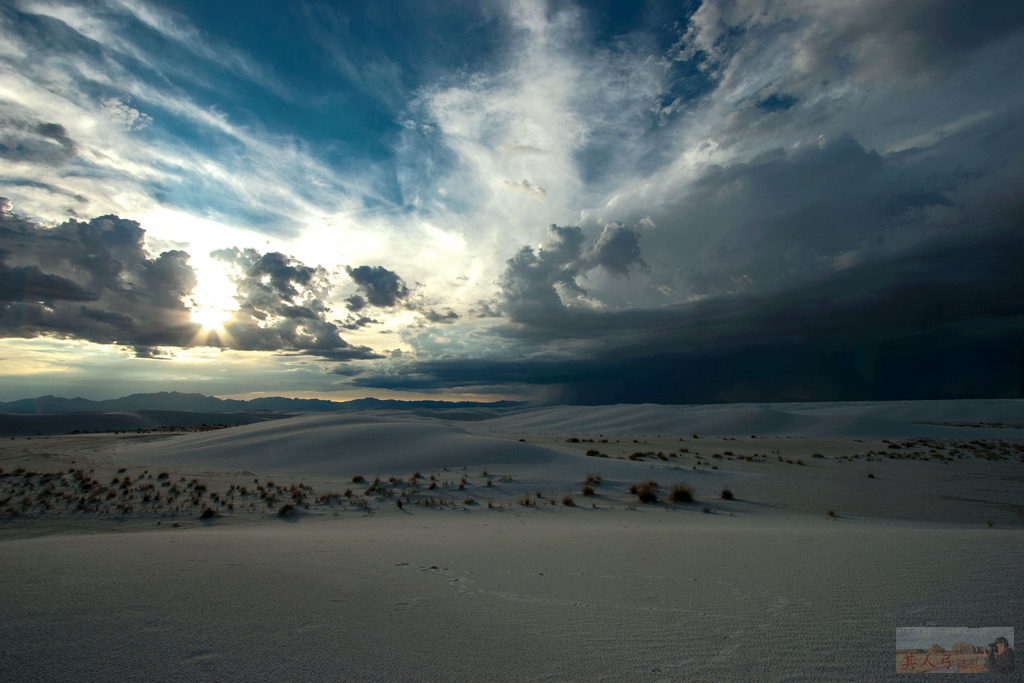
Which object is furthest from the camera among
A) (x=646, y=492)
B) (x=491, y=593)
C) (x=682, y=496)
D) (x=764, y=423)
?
(x=764, y=423)

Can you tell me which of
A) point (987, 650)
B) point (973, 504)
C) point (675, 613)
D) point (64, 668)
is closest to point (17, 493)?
point (64, 668)

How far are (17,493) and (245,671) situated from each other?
54.8ft

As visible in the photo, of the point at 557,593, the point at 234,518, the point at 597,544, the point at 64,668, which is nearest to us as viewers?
the point at 64,668

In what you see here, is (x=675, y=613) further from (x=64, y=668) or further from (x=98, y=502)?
(x=98, y=502)

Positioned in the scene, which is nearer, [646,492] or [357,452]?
[646,492]

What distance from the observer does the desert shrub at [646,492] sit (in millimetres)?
13391

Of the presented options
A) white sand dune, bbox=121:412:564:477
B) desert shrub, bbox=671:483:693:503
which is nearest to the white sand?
desert shrub, bbox=671:483:693:503

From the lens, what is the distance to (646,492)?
44.6ft

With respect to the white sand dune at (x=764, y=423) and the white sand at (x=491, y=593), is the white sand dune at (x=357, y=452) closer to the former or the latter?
the white sand at (x=491, y=593)

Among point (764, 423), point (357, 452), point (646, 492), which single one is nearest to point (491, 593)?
point (646, 492)

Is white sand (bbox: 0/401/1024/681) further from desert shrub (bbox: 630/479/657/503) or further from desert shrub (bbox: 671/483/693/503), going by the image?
desert shrub (bbox: 630/479/657/503)

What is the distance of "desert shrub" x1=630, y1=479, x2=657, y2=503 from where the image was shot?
13.4 m

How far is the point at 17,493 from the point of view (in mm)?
13719

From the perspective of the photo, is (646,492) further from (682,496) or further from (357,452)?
(357,452)
